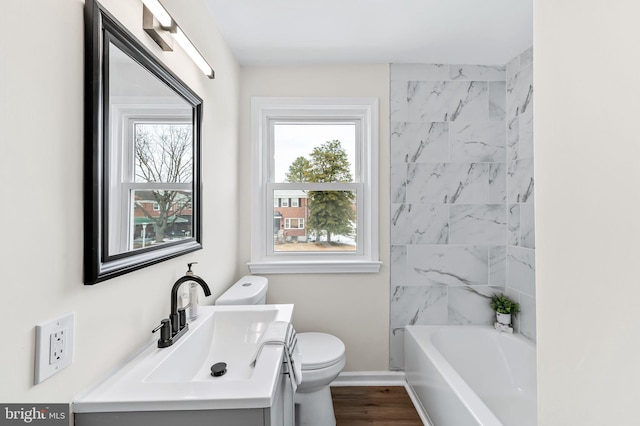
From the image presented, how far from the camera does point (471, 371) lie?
7.20ft

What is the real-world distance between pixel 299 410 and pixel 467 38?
2519mm

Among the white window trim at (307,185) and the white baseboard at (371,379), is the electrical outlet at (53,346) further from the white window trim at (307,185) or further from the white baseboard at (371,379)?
the white baseboard at (371,379)

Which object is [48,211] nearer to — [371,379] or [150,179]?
[150,179]

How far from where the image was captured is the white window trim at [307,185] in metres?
2.29

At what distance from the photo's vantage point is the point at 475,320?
236 cm

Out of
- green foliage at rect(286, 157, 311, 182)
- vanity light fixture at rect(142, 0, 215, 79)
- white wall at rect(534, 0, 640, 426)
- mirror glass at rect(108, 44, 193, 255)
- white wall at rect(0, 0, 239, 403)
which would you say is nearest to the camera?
white wall at rect(534, 0, 640, 426)

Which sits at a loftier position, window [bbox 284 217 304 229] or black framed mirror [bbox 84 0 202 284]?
black framed mirror [bbox 84 0 202 284]

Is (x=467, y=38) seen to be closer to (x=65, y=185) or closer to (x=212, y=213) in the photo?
(x=212, y=213)

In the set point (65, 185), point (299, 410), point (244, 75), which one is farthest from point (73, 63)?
point (299, 410)

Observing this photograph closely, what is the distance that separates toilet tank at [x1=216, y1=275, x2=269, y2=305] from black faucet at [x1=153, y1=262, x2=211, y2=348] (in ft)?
1.51

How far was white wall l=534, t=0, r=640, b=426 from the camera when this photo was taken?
0.42 meters

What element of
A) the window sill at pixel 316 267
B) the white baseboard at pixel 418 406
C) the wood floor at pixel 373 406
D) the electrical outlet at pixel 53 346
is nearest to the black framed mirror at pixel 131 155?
the electrical outlet at pixel 53 346

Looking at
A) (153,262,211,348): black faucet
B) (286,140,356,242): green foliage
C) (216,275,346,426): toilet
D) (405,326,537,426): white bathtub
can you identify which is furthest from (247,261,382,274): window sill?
(153,262,211,348): black faucet

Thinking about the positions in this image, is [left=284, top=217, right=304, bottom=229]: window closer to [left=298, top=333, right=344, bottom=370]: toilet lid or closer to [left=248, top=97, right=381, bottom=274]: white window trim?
[left=248, top=97, right=381, bottom=274]: white window trim
